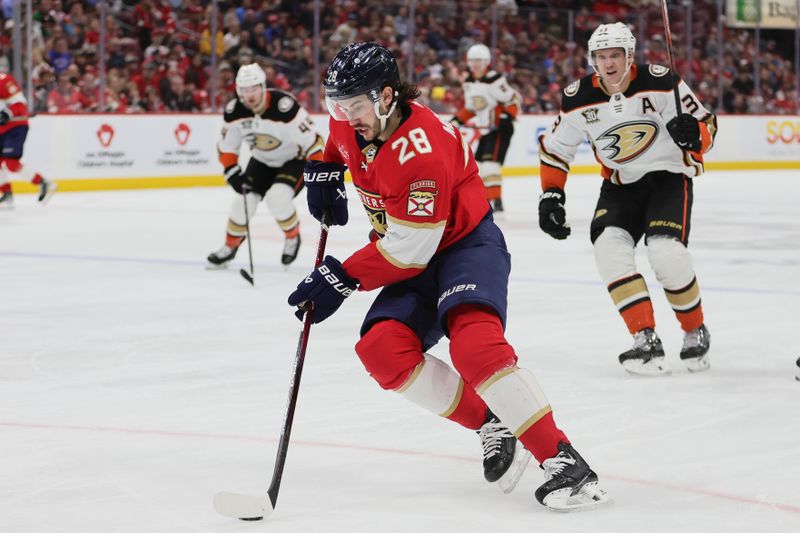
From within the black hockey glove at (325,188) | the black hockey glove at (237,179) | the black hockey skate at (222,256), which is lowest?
the black hockey skate at (222,256)

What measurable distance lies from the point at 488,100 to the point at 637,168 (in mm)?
6803

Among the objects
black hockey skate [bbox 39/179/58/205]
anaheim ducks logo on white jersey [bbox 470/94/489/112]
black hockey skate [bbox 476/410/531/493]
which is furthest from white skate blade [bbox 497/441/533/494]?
black hockey skate [bbox 39/179/58/205]

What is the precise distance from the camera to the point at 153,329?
17.8ft

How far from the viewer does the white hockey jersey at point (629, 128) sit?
459 cm

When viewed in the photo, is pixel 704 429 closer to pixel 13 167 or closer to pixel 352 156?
pixel 352 156

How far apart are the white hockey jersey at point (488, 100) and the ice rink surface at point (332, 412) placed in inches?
151

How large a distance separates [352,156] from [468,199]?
0.29 meters

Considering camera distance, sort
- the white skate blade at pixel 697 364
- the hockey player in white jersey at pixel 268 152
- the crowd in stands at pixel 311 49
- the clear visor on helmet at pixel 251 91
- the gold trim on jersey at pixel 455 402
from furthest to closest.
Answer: the crowd in stands at pixel 311 49 → the hockey player in white jersey at pixel 268 152 → the clear visor on helmet at pixel 251 91 → the white skate blade at pixel 697 364 → the gold trim on jersey at pixel 455 402

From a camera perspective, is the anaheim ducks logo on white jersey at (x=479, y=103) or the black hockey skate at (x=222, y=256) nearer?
the black hockey skate at (x=222, y=256)

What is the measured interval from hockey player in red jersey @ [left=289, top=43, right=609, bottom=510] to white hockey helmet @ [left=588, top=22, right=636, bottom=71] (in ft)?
5.09

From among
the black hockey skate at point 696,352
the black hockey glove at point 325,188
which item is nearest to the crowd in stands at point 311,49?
the black hockey skate at point 696,352

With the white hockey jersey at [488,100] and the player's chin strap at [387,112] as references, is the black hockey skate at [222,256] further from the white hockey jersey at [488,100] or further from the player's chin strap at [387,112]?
the player's chin strap at [387,112]

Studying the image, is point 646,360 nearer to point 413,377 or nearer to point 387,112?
point 413,377

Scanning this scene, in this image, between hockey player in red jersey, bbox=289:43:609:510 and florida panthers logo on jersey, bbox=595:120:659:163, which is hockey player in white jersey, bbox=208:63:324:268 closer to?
florida panthers logo on jersey, bbox=595:120:659:163
